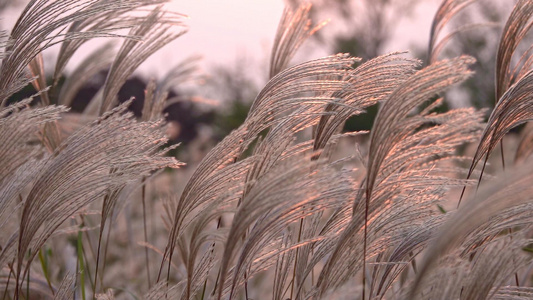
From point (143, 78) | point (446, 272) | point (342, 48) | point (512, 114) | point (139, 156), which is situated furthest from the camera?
point (342, 48)

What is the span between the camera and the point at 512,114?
1572mm

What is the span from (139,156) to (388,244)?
671 mm

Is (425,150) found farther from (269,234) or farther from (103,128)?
(103,128)

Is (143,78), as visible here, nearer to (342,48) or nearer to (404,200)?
(342,48)

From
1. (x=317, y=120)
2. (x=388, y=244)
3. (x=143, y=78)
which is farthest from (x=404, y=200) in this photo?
(x=143, y=78)

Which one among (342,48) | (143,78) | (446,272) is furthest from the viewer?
(342,48)

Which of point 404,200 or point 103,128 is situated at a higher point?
point 103,128

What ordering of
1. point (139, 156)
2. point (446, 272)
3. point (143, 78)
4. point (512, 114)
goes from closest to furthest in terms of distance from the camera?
point (446, 272) < point (512, 114) < point (139, 156) < point (143, 78)

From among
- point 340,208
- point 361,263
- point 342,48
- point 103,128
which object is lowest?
point 361,263

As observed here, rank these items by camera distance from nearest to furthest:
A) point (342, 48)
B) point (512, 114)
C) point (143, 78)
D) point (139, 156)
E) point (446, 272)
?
1. point (446, 272)
2. point (512, 114)
3. point (139, 156)
4. point (143, 78)
5. point (342, 48)

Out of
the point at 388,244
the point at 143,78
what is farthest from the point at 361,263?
the point at 143,78

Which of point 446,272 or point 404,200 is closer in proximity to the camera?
point 446,272

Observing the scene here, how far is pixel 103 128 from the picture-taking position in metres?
1.62

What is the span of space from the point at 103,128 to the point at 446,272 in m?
0.86
